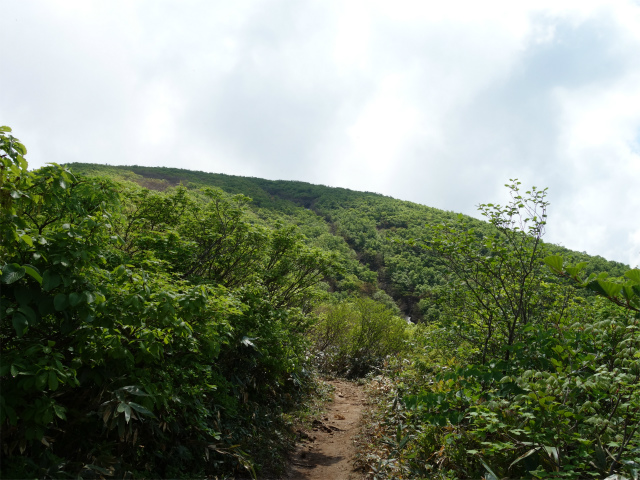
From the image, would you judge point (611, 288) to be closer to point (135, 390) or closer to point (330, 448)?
point (135, 390)

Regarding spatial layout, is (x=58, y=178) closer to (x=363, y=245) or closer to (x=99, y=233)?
(x=99, y=233)

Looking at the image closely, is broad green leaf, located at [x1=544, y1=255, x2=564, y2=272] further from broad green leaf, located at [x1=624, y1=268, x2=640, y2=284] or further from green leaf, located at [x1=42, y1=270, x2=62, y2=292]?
green leaf, located at [x1=42, y1=270, x2=62, y2=292]

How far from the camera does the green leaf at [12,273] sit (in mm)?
2311

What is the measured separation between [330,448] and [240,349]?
2572mm

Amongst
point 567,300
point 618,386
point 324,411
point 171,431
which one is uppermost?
point 567,300

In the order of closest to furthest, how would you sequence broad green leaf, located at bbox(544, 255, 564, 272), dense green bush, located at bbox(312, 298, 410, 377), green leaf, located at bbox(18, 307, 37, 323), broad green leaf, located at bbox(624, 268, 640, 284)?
1. broad green leaf, located at bbox(624, 268, 640, 284)
2. broad green leaf, located at bbox(544, 255, 564, 272)
3. green leaf, located at bbox(18, 307, 37, 323)
4. dense green bush, located at bbox(312, 298, 410, 377)

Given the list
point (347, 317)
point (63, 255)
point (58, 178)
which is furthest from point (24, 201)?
point (347, 317)

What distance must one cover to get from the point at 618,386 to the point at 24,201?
14.7 feet

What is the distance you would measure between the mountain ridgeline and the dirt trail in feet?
37.3

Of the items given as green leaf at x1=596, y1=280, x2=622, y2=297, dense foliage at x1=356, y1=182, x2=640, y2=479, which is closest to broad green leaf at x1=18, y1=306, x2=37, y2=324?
dense foliage at x1=356, y1=182, x2=640, y2=479

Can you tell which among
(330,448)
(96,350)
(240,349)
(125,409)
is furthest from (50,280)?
(330,448)

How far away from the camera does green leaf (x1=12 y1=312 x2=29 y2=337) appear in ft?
7.86

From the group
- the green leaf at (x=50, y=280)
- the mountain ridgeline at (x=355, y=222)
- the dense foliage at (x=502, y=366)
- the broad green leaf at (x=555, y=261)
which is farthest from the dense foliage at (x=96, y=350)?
the mountain ridgeline at (x=355, y=222)

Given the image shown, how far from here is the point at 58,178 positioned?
9.39 ft
